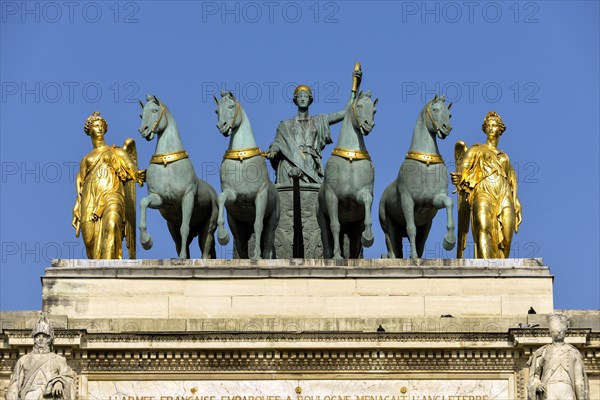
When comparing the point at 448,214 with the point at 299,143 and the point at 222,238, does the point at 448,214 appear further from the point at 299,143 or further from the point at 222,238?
the point at 299,143

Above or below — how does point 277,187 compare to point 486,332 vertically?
above

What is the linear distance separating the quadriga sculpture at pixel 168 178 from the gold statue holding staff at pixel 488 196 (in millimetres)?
5277

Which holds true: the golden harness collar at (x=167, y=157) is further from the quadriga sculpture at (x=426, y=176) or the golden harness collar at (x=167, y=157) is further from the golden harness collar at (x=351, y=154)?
the quadriga sculpture at (x=426, y=176)

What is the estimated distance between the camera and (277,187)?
75812mm

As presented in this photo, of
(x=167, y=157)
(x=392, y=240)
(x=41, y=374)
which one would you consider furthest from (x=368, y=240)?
(x=41, y=374)

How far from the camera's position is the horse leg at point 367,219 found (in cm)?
6962

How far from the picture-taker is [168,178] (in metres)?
70.3

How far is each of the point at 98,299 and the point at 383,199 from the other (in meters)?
6.47

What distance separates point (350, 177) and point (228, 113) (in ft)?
8.97

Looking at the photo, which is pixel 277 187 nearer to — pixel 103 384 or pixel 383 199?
pixel 383 199

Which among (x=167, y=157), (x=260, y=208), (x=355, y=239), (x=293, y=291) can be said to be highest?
(x=167, y=157)

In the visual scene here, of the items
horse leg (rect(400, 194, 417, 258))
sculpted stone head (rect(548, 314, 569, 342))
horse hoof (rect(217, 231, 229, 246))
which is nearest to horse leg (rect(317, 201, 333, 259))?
horse leg (rect(400, 194, 417, 258))

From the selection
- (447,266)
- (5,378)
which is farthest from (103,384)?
(447,266)

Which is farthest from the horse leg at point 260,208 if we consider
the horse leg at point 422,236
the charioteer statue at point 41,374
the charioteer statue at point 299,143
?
the charioteer statue at point 41,374
